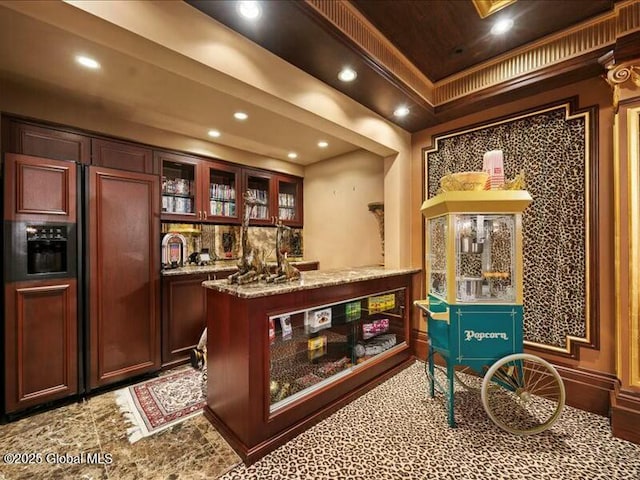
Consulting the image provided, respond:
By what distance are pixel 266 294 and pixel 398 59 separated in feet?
7.53

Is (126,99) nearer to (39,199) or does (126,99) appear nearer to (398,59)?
(39,199)

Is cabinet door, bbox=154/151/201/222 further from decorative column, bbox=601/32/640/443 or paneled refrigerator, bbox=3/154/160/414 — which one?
decorative column, bbox=601/32/640/443

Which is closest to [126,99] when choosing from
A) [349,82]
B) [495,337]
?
[349,82]

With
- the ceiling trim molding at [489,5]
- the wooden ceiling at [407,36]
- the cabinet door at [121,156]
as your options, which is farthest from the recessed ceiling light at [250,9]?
the cabinet door at [121,156]

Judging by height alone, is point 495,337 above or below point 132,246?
below

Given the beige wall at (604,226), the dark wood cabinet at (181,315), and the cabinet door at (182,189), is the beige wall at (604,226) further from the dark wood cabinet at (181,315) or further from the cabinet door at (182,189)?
the cabinet door at (182,189)

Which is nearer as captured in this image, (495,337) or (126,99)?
(495,337)

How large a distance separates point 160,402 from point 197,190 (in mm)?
2430

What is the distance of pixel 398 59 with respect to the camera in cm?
237

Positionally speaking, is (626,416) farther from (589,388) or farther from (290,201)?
(290,201)

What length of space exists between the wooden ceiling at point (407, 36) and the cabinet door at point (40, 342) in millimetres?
2391

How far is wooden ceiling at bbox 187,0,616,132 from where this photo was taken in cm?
167

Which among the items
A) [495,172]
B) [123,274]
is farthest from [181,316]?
[495,172]

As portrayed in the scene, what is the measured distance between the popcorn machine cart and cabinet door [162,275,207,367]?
2452 mm
